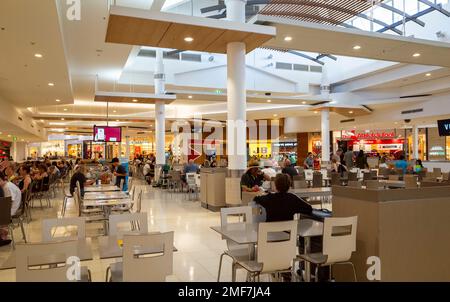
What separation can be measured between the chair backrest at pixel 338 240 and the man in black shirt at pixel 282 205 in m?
0.60

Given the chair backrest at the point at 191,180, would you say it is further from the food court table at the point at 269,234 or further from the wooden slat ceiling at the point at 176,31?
the food court table at the point at 269,234

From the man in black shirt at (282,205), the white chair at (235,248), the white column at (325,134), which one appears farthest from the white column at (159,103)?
the man in black shirt at (282,205)

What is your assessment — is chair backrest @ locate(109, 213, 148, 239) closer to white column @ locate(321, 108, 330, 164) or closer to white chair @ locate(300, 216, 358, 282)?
white chair @ locate(300, 216, 358, 282)

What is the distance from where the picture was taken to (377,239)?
9.87ft

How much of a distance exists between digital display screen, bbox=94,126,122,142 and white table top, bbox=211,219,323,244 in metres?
11.7

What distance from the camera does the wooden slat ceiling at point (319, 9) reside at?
35.3 feet

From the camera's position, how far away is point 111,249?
305 cm

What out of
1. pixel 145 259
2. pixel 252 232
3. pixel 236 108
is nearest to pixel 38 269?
pixel 145 259

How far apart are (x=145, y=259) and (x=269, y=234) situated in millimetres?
1226

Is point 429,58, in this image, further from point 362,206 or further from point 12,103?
point 12,103
